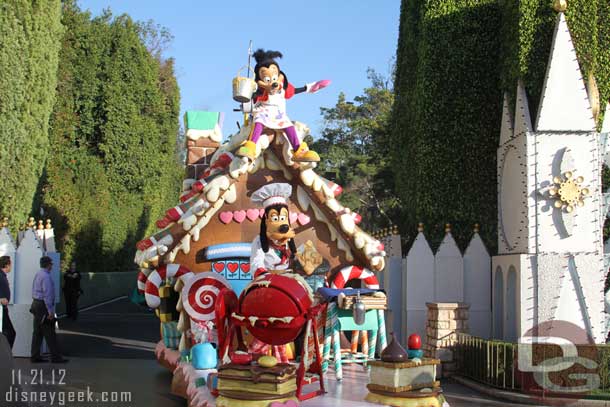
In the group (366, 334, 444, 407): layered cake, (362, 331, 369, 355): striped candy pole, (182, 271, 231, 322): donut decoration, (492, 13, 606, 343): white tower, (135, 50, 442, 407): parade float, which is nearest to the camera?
(366, 334, 444, 407): layered cake

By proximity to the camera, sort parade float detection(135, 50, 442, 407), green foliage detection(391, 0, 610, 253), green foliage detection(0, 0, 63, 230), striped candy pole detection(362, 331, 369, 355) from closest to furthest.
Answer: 1. parade float detection(135, 50, 442, 407)
2. striped candy pole detection(362, 331, 369, 355)
3. green foliage detection(391, 0, 610, 253)
4. green foliage detection(0, 0, 63, 230)

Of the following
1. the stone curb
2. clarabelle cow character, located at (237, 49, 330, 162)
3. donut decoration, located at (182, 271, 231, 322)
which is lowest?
the stone curb

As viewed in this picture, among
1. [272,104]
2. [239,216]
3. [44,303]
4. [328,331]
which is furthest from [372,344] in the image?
[44,303]

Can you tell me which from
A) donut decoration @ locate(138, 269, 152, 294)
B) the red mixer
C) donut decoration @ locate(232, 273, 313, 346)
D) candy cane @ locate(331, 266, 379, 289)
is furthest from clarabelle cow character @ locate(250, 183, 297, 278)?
donut decoration @ locate(138, 269, 152, 294)

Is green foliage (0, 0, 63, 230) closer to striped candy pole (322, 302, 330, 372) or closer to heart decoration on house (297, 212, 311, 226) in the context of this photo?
heart decoration on house (297, 212, 311, 226)

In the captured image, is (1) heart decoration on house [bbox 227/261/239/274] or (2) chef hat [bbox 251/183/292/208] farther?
(1) heart decoration on house [bbox 227/261/239/274]

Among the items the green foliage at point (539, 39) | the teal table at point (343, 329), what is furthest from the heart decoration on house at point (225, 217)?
the green foliage at point (539, 39)

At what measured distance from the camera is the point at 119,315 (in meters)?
23.2

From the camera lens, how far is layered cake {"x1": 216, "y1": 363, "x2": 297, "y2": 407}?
5766mm

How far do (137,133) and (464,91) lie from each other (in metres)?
19.6

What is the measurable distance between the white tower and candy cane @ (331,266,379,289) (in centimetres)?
300

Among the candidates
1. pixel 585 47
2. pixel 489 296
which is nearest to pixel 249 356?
pixel 489 296

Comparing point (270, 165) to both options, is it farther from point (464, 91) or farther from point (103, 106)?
point (103, 106)

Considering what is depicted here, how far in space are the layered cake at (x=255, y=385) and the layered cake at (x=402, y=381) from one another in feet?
2.83
